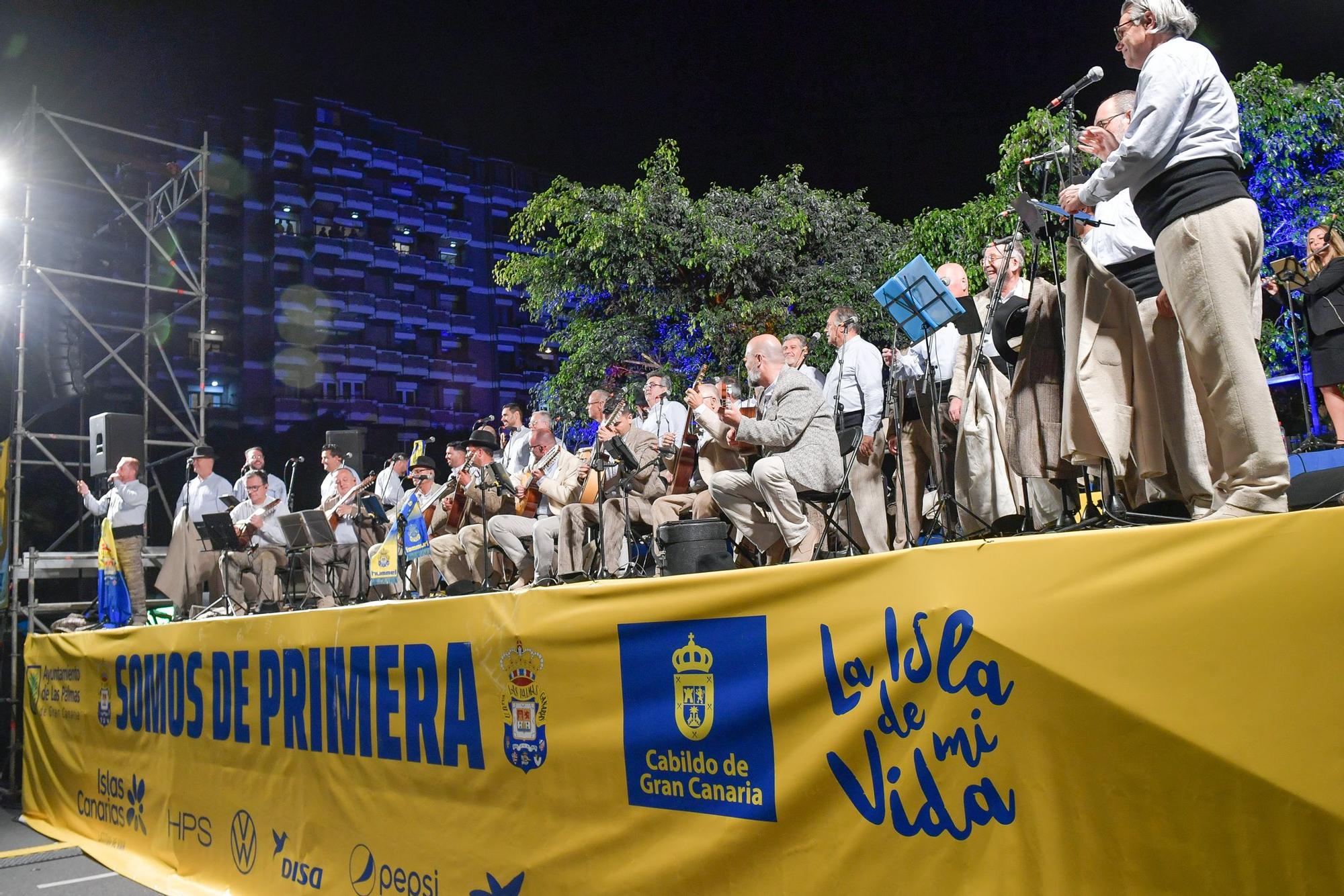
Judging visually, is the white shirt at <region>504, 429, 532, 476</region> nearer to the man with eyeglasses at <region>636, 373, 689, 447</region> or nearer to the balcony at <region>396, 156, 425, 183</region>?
the man with eyeglasses at <region>636, 373, 689, 447</region>

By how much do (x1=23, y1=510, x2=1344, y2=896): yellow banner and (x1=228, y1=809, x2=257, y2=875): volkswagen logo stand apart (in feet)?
0.08

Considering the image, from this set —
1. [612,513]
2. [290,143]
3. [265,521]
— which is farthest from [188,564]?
[290,143]

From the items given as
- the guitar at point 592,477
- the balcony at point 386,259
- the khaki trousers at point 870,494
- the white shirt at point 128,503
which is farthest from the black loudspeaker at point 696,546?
the balcony at point 386,259

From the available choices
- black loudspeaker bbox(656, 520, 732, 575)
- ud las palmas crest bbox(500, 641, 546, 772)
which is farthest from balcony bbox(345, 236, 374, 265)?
ud las palmas crest bbox(500, 641, 546, 772)

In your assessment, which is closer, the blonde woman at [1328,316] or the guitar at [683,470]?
the blonde woman at [1328,316]

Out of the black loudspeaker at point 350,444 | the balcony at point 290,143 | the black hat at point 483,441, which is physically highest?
the balcony at point 290,143

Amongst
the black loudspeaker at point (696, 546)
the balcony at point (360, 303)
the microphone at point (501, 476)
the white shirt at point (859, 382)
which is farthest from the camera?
the balcony at point (360, 303)

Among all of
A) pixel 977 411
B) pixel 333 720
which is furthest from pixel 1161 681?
pixel 333 720

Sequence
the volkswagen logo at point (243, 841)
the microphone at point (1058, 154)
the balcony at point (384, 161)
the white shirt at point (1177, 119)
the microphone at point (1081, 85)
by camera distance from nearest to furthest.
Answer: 1. the white shirt at point (1177, 119)
2. the microphone at point (1081, 85)
3. the microphone at point (1058, 154)
4. the volkswagen logo at point (243, 841)
5. the balcony at point (384, 161)

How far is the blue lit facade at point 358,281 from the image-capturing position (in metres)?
36.5

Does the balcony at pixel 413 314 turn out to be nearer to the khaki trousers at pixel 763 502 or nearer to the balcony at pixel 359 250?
the balcony at pixel 359 250

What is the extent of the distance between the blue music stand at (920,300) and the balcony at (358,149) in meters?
42.5

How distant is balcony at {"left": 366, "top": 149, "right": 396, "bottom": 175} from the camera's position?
4306 cm

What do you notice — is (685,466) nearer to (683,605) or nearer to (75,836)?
(683,605)
